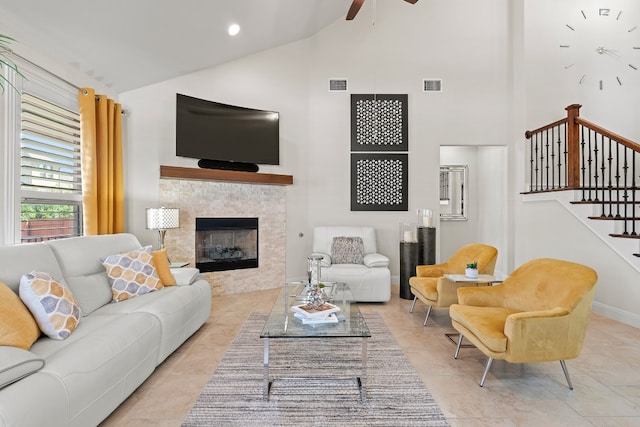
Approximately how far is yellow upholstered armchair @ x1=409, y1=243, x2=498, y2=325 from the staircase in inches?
52.8

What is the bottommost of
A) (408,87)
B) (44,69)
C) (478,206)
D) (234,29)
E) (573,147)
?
(478,206)

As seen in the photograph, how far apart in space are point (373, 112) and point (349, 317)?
148 inches

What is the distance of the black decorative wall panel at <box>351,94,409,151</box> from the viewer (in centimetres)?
534

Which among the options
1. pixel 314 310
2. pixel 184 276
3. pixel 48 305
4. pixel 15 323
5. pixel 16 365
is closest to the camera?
pixel 16 365

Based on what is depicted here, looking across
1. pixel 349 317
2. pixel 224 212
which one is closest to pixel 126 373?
pixel 349 317

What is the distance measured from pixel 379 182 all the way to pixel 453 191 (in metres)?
1.65

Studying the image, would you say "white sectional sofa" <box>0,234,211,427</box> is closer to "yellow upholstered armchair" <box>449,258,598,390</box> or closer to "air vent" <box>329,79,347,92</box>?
"yellow upholstered armchair" <box>449,258,598,390</box>

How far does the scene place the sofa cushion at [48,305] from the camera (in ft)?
6.28

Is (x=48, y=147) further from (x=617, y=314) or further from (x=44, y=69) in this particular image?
(x=617, y=314)

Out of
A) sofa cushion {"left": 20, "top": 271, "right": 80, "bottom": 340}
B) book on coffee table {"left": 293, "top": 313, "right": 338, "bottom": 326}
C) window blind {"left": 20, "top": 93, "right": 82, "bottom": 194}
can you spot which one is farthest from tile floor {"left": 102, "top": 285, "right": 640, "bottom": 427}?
window blind {"left": 20, "top": 93, "right": 82, "bottom": 194}

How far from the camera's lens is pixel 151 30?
344 cm

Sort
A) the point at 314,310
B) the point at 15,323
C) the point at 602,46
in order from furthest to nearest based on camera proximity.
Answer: the point at 602,46 < the point at 314,310 < the point at 15,323

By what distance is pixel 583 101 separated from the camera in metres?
5.16

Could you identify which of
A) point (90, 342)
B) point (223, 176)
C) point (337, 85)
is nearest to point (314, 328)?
point (90, 342)
